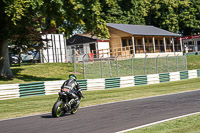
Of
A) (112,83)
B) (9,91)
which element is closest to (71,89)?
(9,91)

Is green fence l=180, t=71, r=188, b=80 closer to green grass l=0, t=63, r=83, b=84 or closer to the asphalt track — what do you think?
green grass l=0, t=63, r=83, b=84

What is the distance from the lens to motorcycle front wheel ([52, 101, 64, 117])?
9.21 m

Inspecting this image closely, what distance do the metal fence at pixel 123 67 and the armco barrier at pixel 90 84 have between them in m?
1.55

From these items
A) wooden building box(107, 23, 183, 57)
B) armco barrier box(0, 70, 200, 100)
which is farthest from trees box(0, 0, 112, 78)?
wooden building box(107, 23, 183, 57)

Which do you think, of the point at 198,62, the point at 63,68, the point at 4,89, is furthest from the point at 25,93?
the point at 198,62

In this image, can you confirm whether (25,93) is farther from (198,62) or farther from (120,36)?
(198,62)

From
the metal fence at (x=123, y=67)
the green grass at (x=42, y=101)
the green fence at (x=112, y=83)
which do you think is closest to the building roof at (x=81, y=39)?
the metal fence at (x=123, y=67)

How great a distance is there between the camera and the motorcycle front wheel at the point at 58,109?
9.21 metres

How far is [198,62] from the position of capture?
129ft

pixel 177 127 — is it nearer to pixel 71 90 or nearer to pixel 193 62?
pixel 71 90

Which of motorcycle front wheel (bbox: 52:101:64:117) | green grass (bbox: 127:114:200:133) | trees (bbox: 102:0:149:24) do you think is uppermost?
trees (bbox: 102:0:149:24)

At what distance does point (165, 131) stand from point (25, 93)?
40.6 feet

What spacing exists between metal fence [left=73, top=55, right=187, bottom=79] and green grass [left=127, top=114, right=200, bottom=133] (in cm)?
1465

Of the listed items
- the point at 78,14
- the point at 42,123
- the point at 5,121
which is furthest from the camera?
the point at 78,14
